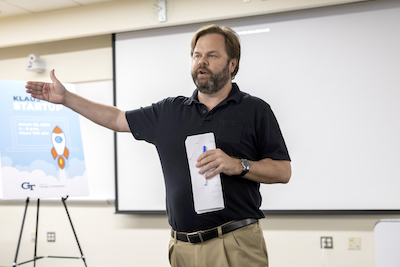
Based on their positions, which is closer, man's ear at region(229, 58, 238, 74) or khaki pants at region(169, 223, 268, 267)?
khaki pants at region(169, 223, 268, 267)

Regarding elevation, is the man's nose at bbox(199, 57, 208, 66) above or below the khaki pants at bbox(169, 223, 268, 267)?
above

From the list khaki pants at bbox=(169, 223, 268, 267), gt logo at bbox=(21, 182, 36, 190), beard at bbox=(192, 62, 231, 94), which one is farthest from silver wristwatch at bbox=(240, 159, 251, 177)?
gt logo at bbox=(21, 182, 36, 190)

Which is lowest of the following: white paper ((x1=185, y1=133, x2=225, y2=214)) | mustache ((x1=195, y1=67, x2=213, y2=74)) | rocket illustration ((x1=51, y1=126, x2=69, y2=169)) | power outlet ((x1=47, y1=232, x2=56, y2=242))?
power outlet ((x1=47, y1=232, x2=56, y2=242))

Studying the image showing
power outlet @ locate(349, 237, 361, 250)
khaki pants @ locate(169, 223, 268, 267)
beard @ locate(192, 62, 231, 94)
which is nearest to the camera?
khaki pants @ locate(169, 223, 268, 267)

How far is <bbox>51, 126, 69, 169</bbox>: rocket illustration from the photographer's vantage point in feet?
10.7

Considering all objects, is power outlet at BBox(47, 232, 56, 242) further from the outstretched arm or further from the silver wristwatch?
the silver wristwatch

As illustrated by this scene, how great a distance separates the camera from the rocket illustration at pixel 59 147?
3.25 metres

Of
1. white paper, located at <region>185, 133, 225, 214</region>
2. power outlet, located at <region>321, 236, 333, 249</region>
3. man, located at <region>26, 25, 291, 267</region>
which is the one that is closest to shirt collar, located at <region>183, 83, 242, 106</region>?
man, located at <region>26, 25, 291, 267</region>

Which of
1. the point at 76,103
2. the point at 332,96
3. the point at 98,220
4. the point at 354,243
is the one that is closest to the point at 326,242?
the point at 354,243

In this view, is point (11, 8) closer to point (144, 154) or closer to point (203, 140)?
point (144, 154)

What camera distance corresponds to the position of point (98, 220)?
4.20 m

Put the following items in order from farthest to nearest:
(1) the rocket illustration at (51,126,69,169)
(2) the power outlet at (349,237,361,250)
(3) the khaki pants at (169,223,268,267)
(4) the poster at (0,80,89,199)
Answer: (2) the power outlet at (349,237,361,250) < (1) the rocket illustration at (51,126,69,169) < (4) the poster at (0,80,89,199) < (3) the khaki pants at (169,223,268,267)

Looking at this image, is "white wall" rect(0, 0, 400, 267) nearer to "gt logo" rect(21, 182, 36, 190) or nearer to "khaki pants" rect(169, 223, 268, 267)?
"gt logo" rect(21, 182, 36, 190)

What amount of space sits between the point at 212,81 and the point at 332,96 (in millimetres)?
2107
